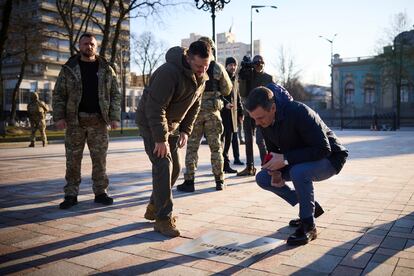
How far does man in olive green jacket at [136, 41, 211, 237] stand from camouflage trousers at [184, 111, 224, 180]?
180cm

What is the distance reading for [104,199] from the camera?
16.4 ft

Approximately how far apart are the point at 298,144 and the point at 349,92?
60.6m

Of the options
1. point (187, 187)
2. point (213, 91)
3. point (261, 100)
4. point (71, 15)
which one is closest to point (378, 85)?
point (71, 15)

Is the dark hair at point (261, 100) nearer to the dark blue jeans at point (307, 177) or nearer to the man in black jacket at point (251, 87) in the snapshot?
the dark blue jeans at point (307, 177)

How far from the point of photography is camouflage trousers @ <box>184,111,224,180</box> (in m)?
5.89

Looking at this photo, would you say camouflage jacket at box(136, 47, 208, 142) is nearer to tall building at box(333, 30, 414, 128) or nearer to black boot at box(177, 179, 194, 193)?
black boot at box(177, 179, 194, 193)

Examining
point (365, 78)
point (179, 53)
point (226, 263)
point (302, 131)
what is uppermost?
point (365, 78)

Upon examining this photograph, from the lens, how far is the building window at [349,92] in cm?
5934

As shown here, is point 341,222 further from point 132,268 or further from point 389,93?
point 389,93

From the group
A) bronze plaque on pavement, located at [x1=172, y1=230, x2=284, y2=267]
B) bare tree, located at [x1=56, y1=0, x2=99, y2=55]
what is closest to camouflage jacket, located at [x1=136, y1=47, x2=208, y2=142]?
bronze plaque on pavement, located at [x1=172, y1=230, x2=284, y2=267]

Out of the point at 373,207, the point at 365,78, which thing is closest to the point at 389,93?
the point at 365,78

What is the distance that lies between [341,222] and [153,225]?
1.92 metres

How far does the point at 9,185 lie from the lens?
251 inches

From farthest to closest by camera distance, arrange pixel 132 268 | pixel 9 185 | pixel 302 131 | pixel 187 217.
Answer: pixel 9 185 → pixel 187 217 → pixel 302 131 → pixel 132 268
